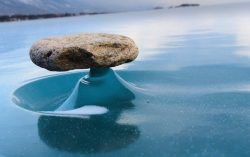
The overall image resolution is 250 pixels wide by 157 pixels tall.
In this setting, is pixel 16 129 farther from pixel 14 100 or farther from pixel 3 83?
pixel 3 83

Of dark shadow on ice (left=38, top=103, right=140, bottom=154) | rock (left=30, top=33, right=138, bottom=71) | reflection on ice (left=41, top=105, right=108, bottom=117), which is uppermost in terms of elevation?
rock (left=30, top=33, right=138, bottom=71)

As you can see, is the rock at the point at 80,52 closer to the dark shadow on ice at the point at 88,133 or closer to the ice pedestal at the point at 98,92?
the ice pedestal at the point at 98,92

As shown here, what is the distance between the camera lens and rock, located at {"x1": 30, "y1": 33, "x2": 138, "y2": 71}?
9906 millimetres

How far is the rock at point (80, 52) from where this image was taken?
991 centimetres

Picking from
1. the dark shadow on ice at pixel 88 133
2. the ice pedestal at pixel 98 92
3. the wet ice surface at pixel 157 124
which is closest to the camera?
the wet ice surface at pixel 157 124

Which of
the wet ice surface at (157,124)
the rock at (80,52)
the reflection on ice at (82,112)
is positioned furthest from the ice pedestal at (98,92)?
the rock at (80,52)

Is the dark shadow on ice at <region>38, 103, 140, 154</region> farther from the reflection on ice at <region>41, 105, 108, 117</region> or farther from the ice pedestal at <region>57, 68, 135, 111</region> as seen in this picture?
the ice pedestal at <region>57, 68, 135, 111</region>

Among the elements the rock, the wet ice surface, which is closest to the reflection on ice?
the wet ice surface

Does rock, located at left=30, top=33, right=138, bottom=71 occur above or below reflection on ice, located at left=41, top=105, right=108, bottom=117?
above

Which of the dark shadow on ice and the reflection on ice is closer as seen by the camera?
the dark shadow on ice

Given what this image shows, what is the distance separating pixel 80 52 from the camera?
32.6 feet

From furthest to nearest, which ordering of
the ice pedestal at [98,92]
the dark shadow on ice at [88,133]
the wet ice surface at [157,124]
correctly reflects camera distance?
the ice pedestal at [98,92]
the dark shadow on ice at [88,133]
the wet ice surface at [157,124]

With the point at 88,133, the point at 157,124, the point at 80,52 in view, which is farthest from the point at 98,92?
the point at 157,124

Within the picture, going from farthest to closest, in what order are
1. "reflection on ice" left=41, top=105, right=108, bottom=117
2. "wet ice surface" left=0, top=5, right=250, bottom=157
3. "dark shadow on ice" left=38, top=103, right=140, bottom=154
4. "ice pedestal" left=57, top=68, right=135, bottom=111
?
"ice pedestal" left=57, top=68, right=135, bottom=111, "reflection on ice" left=41, top=105, right=108, bottom=117, "dark shadow on ice" left=38, top=103, right=140, bottom=154, "wet ice surface" left=0, top=5, right=250, bottom=157
